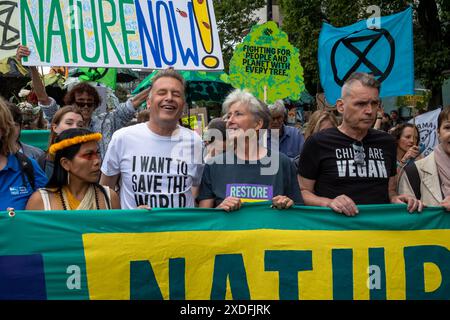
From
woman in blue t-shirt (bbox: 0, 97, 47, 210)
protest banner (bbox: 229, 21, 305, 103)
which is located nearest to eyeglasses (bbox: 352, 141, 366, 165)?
woman in blue t-shirt (bbox: 0, 97, 47, 210)

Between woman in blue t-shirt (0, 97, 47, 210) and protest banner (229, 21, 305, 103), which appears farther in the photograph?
protest banner (229, 21, 305, 103)

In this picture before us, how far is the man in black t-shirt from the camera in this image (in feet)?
12.4

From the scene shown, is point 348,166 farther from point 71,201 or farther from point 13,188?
point 13,188

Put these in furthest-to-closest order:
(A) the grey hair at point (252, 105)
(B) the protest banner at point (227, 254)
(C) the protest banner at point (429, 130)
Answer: (C) the protest banner at point (429, 130), (A) the grey hair at point (252, 105), (B) the protest banner at point (227, 254)

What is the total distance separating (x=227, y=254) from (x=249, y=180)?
17.9 inches

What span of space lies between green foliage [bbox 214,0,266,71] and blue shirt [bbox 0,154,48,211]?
79.9 feet

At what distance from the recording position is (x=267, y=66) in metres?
8.05

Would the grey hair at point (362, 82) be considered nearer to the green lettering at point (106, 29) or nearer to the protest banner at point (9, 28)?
the green lettering at point (106, 29)

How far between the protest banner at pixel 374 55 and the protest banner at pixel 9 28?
318 centimetres

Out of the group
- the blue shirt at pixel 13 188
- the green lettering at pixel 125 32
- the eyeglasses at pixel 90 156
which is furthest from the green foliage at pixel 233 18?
the blue shirt at pixel 13 188

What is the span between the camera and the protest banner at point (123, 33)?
17.5 feet

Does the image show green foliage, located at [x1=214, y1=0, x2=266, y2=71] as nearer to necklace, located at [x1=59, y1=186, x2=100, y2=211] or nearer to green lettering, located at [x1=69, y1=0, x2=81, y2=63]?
green lettering, located at [x1=69, y1=0, x2=81, y2=63]

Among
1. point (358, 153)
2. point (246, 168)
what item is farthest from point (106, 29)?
point (358, 153)
